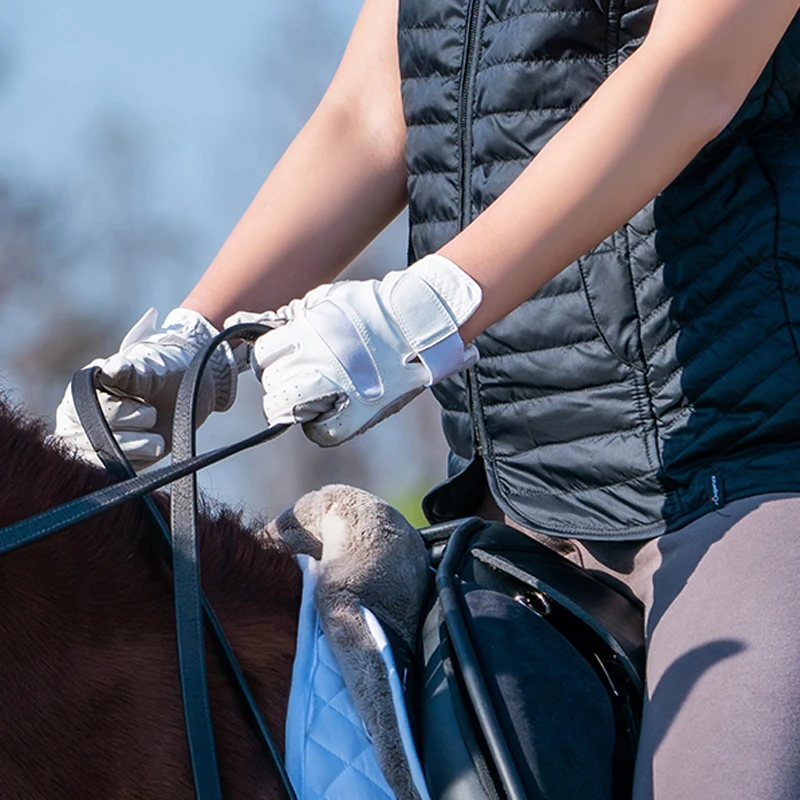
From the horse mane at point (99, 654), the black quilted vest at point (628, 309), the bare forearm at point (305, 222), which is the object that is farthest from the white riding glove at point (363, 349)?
the bare forearm at point (305, 222)

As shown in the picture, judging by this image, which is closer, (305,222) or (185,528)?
(185,528)

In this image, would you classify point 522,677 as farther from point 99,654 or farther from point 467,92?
point 467,92

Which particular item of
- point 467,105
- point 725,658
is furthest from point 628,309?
point 725,658

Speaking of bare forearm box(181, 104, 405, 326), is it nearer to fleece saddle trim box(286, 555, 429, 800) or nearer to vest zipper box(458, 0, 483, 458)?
vest zipper box(458, 0, 483, 458)

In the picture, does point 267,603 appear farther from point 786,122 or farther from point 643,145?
point 786,122

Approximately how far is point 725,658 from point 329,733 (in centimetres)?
45

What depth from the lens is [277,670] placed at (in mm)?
1196

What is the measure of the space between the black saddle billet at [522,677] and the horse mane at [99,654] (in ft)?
0.56

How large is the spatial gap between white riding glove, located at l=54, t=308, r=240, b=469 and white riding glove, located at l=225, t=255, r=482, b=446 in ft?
0.65

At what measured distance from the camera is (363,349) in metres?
1.24

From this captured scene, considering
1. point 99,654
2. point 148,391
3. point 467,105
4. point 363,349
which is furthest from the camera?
point 467,105

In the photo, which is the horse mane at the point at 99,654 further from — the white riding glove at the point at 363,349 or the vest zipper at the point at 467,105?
the vest zipper at the point at 467,105

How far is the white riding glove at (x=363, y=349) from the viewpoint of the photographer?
1227 millimetres

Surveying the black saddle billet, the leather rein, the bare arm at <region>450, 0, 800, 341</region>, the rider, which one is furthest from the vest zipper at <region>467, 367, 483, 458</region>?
the leather rein
